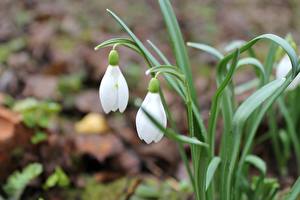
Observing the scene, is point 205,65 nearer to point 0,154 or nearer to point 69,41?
point 69,41

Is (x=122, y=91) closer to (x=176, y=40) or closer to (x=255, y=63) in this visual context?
(x=176, y=40)

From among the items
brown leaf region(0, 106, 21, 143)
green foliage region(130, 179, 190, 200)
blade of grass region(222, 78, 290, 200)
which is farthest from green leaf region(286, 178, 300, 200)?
brown leaf region(0, 106, 21, 143)

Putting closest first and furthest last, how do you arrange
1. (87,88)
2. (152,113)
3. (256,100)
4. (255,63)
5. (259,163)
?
1. (152,113)
2. (256,100)
3. (255,63)
4. (259,163)
5. (87,88)

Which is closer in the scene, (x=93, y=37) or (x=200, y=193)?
(x=200, y=193)

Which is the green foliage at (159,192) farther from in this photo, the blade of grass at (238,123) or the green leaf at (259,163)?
the blade of grass at (238,123)

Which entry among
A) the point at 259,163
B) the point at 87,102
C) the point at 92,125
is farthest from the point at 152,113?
the point at 87,102

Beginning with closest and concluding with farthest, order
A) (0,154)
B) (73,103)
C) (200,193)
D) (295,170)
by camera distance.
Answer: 1. (200,193)
2. (0,154)
3. (295,170)
4. (73,103)

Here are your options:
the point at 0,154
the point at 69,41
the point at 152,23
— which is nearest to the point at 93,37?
the point at 69,41

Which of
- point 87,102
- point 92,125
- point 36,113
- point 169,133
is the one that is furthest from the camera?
point 87,102
